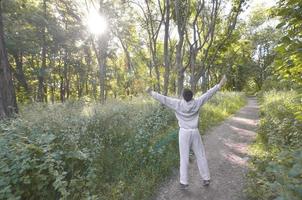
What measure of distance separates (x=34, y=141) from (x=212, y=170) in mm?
4241

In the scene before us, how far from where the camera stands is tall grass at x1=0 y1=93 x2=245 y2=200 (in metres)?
Answer: 3.69

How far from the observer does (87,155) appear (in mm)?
4602

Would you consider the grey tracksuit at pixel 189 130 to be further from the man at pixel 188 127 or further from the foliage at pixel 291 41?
the foliage at pixel 291 41

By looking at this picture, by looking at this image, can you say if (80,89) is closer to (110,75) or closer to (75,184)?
(110,75)

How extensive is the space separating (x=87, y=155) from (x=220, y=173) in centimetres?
322

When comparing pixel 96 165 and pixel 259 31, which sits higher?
pixel 259 31

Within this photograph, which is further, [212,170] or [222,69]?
[222,69]

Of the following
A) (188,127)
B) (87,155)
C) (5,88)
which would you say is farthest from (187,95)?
(5,88)

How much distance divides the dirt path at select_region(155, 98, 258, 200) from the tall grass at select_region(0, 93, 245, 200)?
0.49 m

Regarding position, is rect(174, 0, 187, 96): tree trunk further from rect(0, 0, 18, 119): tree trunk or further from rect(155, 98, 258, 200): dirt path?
rect(0, 0, 18, 119): tree trunk

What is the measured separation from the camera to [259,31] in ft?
106

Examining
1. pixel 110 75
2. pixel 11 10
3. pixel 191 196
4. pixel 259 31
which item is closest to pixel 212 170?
pixel 191 196

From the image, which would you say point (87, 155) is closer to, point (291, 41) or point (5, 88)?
point (291, 41)

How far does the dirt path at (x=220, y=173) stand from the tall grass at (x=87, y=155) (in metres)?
0.49
